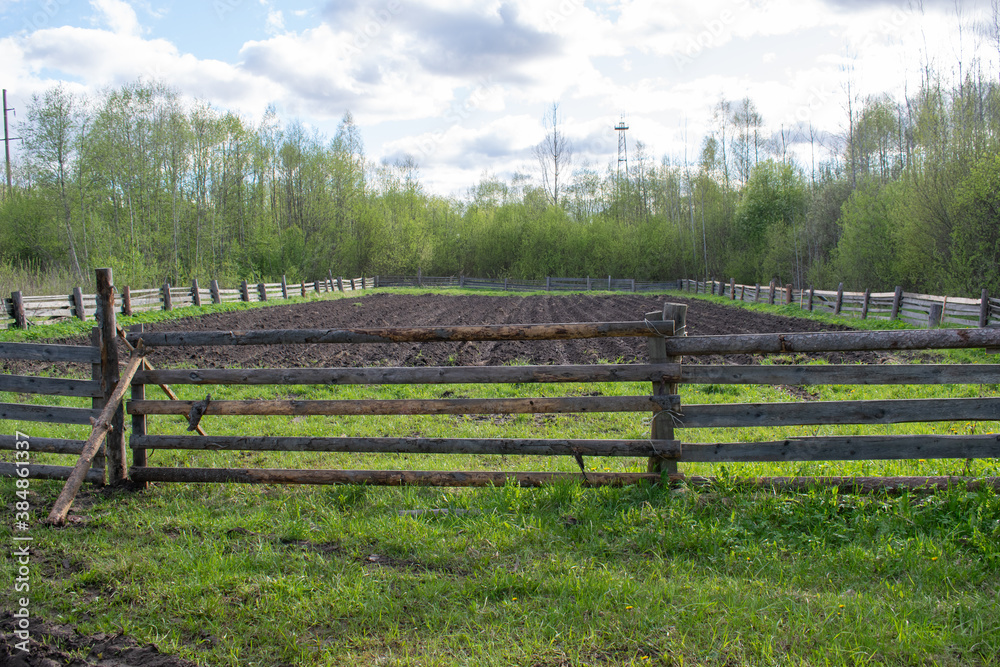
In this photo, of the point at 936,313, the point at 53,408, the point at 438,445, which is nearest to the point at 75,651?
the point at 438,445

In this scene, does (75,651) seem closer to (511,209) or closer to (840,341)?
(840,341)

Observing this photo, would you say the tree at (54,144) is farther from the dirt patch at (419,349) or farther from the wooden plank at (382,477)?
the wooden plank at (382,477)

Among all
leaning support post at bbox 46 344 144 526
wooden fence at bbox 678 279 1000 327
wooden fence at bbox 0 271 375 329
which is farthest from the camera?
wooden fence at bbox 0 271 375 329

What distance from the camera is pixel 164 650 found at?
259cm

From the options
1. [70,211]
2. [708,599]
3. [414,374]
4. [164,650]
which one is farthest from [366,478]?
[70,211]

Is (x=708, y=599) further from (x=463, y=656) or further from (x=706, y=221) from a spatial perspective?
(x=706, y=221)

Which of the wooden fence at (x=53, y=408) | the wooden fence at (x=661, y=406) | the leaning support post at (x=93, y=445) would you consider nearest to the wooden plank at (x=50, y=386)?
the wooden fence at (x=53, y=408)

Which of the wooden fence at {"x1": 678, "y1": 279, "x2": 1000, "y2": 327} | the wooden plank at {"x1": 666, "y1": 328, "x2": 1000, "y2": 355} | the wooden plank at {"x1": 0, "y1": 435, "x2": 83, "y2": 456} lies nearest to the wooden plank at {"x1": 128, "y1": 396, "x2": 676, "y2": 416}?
the wooden plank at {"x1": 666, "y1": 328, "x2": 1000, "y2": 355}

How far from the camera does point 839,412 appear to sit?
4.24m

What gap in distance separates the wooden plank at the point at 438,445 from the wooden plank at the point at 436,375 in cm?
48

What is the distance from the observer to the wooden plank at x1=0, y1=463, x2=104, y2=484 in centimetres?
469

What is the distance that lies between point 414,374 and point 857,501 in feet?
11.3

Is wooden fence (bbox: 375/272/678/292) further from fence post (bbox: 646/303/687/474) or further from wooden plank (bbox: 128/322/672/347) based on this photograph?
wooden plank (bbox: 128/322/672/347)

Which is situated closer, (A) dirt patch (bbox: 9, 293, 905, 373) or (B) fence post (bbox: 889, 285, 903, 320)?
(A) dirt patch (bbox: 9, 293, 905, 373)
